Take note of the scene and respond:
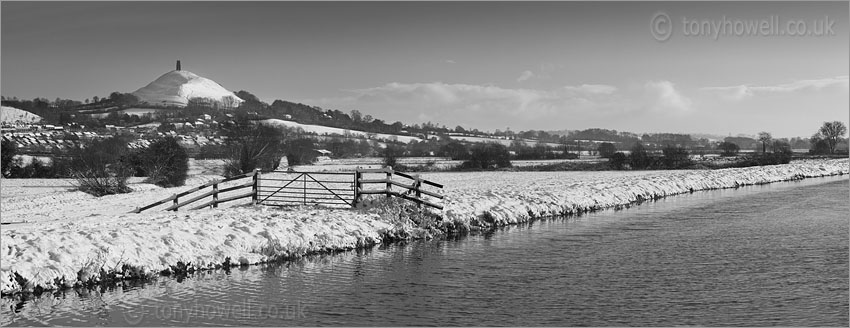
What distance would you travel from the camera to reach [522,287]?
14.5 m

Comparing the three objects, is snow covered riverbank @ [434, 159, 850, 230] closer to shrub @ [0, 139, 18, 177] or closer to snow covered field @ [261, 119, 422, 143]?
shrub @ [0, 139, 18, 177]

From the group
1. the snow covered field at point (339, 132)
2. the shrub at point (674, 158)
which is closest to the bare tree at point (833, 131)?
the shrub at point (674, 158)

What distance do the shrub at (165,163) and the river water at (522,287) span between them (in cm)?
3408

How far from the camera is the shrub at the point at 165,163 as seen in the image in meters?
50.9

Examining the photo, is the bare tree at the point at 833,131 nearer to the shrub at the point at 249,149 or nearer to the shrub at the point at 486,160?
the shrub at the point at 486,160

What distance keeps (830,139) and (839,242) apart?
11949cm

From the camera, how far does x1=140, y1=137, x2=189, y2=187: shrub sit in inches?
2003

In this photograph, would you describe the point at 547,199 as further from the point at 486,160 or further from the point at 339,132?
the point at 339,132

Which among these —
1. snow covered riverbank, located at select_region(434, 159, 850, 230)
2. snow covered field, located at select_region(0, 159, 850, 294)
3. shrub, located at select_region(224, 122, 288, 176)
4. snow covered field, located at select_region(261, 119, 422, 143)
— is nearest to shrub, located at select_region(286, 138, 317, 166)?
shrub, located at select_region(224, 122, 288, 176)

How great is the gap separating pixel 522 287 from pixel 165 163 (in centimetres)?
4328

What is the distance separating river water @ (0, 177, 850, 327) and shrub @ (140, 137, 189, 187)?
3408cm

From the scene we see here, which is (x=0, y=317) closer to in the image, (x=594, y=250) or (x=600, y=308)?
(x=600, y=308)

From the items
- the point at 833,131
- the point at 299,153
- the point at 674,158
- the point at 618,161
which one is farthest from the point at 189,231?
the point at 833,131

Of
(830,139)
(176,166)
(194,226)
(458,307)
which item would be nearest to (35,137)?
(176,166)
